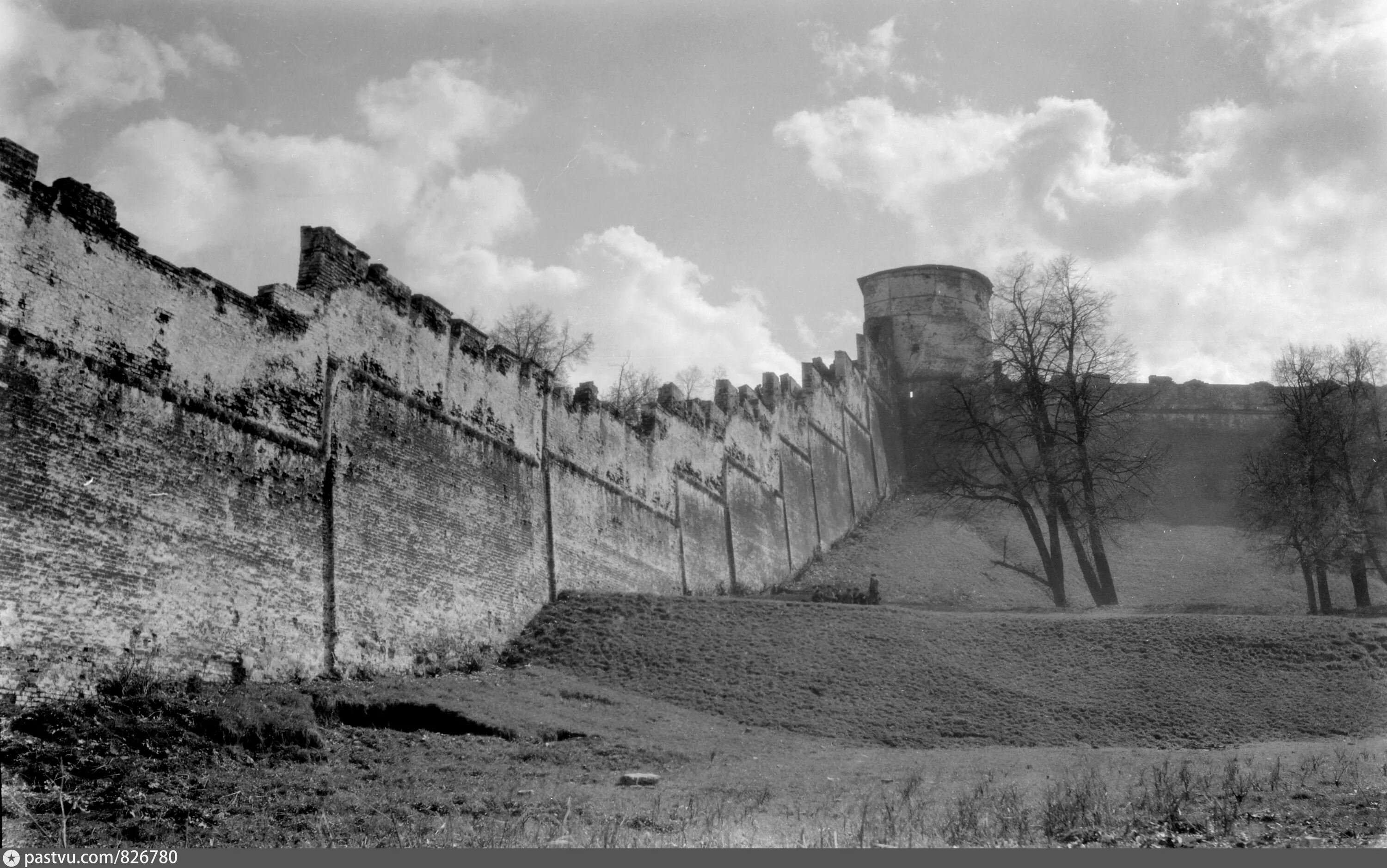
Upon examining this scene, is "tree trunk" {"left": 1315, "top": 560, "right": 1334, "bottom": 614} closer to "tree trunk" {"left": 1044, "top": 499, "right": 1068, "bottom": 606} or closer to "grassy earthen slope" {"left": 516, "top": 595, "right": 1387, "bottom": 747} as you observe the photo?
"grassy earthen slope" {"left": 516, "top": 595, "right": 1387, "bottom": 747}

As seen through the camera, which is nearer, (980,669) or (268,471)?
(268,471)

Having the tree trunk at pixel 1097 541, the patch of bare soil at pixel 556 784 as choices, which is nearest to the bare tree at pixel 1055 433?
the tree trunk at pixel 1097 541

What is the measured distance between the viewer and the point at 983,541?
36.0 meters

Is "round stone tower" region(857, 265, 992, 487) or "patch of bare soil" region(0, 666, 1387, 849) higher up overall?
"round stone tower" region(857, 265, 992, 487)

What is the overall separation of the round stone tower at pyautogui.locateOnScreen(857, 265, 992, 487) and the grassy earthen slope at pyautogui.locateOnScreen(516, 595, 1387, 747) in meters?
21.1

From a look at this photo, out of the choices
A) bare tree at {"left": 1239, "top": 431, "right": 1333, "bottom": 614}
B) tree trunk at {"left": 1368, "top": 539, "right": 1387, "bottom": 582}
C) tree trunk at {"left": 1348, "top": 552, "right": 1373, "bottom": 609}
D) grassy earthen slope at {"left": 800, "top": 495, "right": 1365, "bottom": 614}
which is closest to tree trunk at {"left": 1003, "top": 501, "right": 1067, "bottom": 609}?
grassy earthen slope at {"left": 800, "top": 495, "right": 1365, "bottom": 614}

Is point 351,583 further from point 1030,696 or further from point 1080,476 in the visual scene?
point 1080,476

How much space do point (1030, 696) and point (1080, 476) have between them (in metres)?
11.8

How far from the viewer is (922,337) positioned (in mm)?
44281

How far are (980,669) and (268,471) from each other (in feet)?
36.2

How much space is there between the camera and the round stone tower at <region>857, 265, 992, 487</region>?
143 ft

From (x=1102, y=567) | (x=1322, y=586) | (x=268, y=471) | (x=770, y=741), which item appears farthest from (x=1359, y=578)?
(x=268, y=471)
